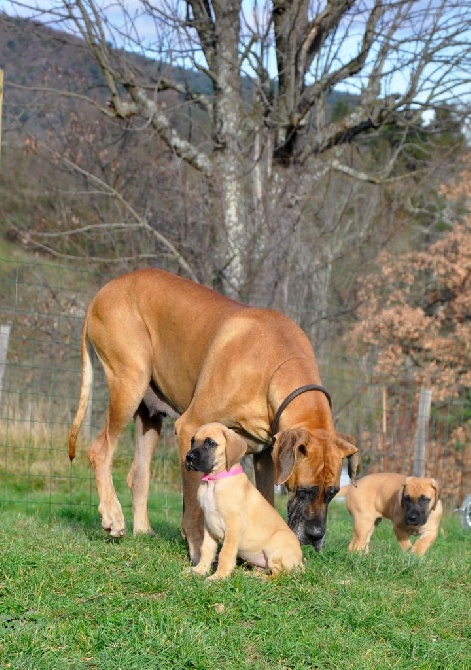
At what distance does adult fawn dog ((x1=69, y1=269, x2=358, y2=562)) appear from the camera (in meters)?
5.15

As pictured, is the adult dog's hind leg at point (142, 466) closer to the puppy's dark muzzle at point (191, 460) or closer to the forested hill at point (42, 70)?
the puppy's dark muzzle at point (191, 460)

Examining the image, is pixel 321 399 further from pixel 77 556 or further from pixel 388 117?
pixel 388 117

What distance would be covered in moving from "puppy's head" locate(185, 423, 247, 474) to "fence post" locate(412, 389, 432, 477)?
7068 mm

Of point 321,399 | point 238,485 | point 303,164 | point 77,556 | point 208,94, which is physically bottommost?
point 77,556

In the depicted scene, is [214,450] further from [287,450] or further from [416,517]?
[416,517]

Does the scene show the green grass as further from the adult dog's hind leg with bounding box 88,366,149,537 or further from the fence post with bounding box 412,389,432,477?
the fence post with bounding box 412,389,432,477

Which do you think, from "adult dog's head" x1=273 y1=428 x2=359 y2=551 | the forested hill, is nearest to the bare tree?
the forested hill

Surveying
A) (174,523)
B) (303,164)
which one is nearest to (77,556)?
(174,523)

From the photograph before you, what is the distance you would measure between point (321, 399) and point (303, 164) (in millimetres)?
7073

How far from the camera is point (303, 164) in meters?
12.0

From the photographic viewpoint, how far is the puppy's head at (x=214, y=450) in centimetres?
493

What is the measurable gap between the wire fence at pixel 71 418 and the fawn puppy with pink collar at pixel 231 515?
3852 millimetres

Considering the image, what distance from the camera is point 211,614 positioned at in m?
4.30

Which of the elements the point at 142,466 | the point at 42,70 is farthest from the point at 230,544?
the point at 42,70
